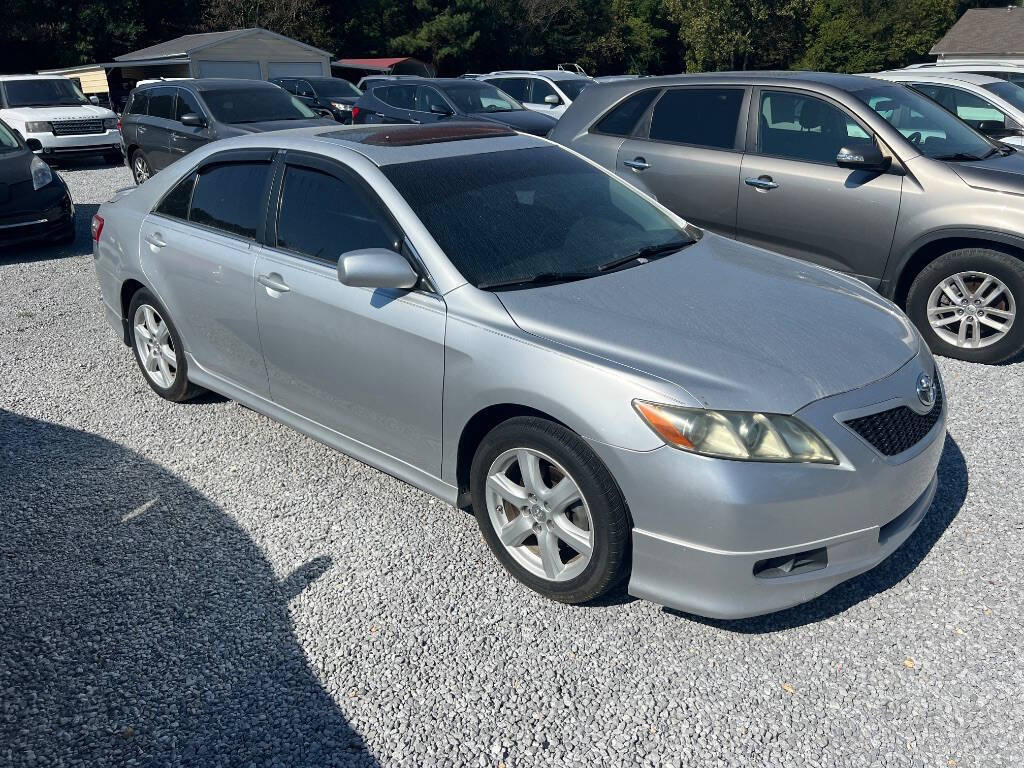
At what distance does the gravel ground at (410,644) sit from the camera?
8.62ft

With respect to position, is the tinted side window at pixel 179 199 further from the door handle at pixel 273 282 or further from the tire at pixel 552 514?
the tire at pixel 552 514

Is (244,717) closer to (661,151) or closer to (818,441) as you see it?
(818,441)

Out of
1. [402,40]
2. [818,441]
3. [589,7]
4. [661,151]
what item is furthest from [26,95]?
[589,7]

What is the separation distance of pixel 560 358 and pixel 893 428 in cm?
120

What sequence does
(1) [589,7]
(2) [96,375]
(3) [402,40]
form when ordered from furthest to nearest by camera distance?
(1) [589,7], (3) [402,40], (2) [96,375]

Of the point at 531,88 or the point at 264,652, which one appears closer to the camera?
the point at 264,652

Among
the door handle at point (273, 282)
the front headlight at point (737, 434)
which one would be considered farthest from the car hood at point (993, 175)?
the door handle at point (273, 282)

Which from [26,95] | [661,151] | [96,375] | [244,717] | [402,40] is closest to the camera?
[244,717]

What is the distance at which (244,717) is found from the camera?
2729mm

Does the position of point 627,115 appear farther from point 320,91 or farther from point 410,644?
point 320,91

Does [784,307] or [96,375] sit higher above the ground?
[784,307]

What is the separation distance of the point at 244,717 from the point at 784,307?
2499mm

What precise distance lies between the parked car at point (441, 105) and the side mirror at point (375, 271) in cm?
1206

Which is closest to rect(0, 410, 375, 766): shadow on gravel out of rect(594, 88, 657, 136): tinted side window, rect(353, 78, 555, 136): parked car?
rect(594, 88, 657, 136): tinted side window
